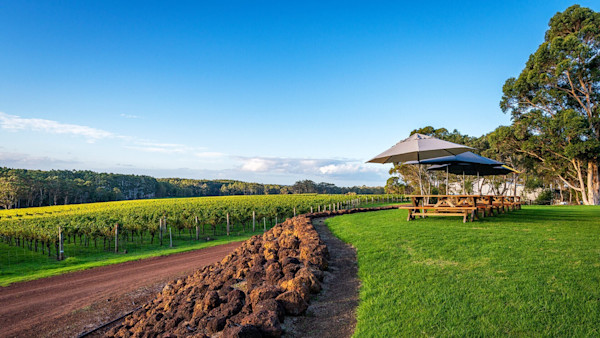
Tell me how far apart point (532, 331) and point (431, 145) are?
21.4 ft

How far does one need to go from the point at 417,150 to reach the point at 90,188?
82527mm

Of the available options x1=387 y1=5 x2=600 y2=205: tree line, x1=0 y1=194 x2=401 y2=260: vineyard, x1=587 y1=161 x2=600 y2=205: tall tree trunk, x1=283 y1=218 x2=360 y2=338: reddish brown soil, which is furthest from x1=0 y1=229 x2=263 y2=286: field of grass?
x1=587 y1=161 x2=600 y2=205: tall tree trunk

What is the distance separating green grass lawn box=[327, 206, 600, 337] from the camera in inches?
126

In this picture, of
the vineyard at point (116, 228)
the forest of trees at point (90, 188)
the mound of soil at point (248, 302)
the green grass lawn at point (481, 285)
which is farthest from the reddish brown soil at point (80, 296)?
the forest of trees at point (90, 188)

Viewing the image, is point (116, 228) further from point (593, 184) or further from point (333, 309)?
point (593, 184)

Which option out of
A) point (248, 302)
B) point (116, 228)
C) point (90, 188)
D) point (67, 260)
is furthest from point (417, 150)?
point (90, 188)

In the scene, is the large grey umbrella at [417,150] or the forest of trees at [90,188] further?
the forest of trees at [90,188]

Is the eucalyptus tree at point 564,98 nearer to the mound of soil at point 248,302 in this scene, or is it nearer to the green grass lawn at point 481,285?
the green grass lawn at point 481,285

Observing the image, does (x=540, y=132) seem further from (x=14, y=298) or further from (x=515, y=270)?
(x=14, y=298)

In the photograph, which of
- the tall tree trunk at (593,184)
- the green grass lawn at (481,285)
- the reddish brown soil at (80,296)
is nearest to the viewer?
the green grass lawn at (481,285)

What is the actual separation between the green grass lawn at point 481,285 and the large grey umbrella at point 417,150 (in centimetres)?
283

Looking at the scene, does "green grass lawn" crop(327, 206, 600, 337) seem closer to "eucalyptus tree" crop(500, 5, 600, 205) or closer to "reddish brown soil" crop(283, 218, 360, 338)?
"reddish brown soil" crop(283, 218, 360, 338)

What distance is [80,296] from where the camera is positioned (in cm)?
897

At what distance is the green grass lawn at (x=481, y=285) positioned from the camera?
10.5ft
